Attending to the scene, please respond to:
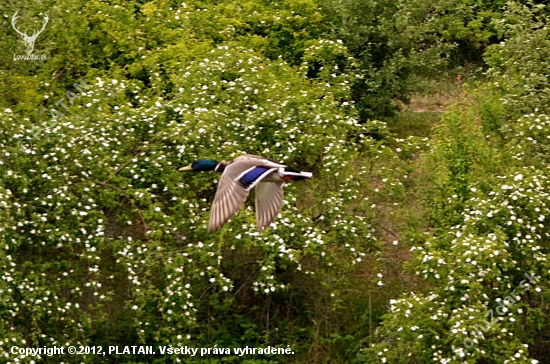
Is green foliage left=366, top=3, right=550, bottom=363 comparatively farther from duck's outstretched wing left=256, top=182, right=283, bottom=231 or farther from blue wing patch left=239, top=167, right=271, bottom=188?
blue wing patch left=239, top=167, right=271, bottom=188

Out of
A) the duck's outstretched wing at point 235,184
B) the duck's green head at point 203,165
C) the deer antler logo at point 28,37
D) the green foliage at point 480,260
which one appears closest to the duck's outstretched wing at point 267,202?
the duck's outstretched wing at point 235,184

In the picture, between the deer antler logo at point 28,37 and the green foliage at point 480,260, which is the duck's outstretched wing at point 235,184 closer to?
the green foliage at point 480,260

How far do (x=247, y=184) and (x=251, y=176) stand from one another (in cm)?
10

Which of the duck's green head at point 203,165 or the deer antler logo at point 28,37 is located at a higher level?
the deer antler logo at point 28,37

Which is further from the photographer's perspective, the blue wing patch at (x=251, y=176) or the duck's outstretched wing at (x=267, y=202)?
the duck's outstretched wing at (x=267, y=202)

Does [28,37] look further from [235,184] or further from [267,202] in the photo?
[235,184]

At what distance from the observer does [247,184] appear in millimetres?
9656

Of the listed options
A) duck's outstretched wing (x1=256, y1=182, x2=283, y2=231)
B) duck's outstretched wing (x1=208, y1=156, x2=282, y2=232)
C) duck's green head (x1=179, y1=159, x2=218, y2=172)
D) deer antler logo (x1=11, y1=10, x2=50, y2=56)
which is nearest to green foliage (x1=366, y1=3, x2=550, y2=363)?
duck's outstretched wing (x1=256, y1=182, x2=283, y2=231)

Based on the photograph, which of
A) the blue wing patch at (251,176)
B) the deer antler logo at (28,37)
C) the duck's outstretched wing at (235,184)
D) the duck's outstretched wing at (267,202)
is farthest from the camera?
the deer antler logo at (28,37)

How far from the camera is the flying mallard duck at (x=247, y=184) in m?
9.42

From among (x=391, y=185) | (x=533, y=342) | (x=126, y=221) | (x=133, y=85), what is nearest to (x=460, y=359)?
(x=533, y=342)

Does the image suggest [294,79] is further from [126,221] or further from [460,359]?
[460,359]

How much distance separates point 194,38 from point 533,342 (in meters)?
5.64

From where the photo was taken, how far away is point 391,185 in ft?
39.2
